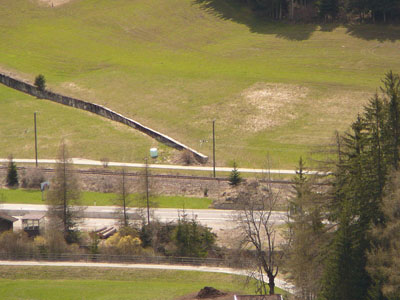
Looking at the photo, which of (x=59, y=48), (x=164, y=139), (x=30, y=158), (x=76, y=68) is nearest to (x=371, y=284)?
(x=164, y=139)

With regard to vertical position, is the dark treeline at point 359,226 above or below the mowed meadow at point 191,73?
below

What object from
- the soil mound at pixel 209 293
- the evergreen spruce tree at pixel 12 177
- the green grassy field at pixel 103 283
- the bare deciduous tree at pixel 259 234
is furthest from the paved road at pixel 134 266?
the evergreen spruce tree at pixel 12 177

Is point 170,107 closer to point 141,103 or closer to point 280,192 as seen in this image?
point 141,103

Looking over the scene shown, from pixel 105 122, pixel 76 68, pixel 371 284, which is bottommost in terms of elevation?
pixel 371 284

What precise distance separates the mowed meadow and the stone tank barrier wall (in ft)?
4.20

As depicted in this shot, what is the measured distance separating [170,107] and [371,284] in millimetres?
55881

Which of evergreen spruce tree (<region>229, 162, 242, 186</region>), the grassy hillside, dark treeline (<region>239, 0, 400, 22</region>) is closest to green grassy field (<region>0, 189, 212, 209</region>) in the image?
evergreen spruce tree (<region>229, 162, 242, 186</region>)

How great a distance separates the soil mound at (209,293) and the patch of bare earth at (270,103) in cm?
4090

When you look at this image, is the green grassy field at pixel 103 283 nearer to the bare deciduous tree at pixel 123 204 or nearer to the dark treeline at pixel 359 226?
the dark treeline at pixel 359 226

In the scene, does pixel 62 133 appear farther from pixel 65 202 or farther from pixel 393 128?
pixel 393 128

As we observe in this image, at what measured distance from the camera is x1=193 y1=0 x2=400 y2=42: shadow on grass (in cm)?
10900

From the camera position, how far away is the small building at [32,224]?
6219 centimetres

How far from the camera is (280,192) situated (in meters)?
69.6

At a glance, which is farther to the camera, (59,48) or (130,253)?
(59,48)
